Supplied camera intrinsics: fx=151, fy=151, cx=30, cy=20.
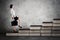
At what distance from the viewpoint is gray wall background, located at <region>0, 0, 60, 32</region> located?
6801mm

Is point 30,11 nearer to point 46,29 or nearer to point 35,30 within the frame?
point 35,30

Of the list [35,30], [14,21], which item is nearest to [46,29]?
[35,30]

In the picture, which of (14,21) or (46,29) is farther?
(14,21)

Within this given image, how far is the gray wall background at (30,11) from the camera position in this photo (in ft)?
22.3

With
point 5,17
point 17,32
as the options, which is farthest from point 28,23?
point 5,17

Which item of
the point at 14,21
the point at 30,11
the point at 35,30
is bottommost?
the point at 35,30

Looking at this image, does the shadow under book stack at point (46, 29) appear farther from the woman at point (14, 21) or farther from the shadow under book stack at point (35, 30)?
the woman at point (14, 21)

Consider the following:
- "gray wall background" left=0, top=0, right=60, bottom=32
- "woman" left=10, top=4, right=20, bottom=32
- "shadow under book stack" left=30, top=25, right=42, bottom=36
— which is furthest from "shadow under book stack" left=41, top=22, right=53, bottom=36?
"woman" left=10, top=4, right=20, bottom=32

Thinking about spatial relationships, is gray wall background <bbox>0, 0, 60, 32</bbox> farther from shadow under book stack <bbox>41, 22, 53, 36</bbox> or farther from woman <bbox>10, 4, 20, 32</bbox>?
shadow under book stack <bbox>41, 22, 53, 36</bbox>

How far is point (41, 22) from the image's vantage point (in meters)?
6.85

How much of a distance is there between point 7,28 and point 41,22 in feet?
5.33

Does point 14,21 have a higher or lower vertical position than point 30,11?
lower

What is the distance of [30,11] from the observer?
6910mm

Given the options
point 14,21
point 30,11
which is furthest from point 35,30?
point 14,21
